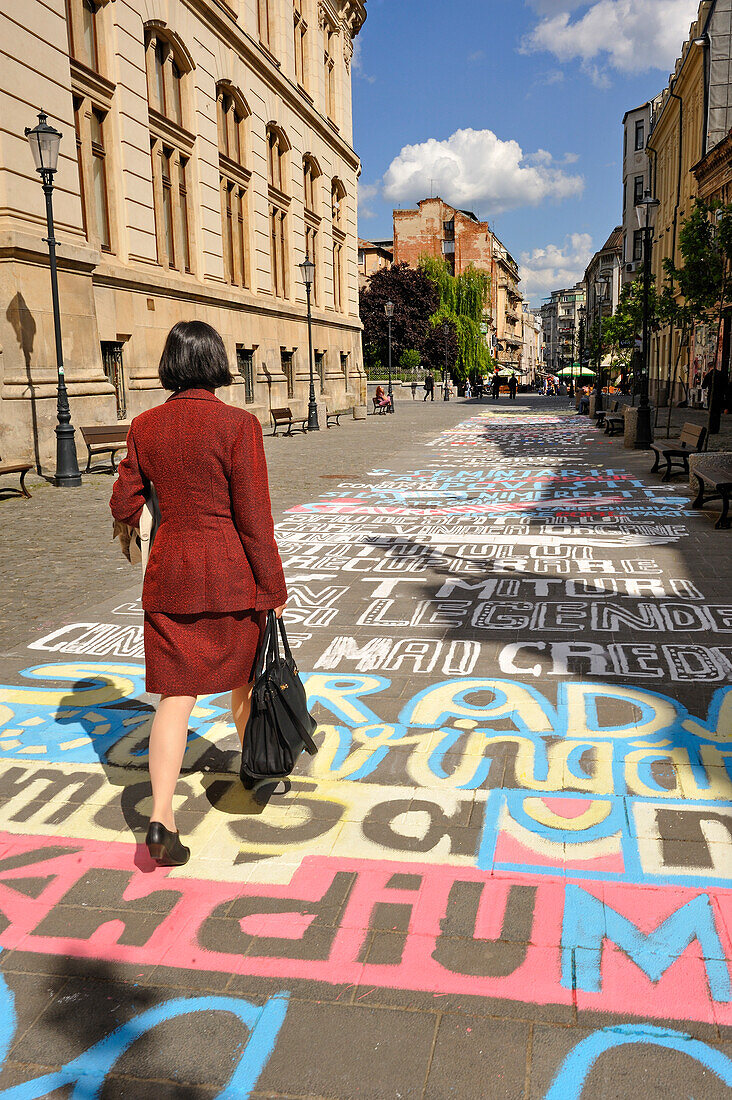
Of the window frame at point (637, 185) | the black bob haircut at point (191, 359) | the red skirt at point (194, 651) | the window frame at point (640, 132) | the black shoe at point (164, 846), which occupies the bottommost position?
the black shoe at point (164, 846)

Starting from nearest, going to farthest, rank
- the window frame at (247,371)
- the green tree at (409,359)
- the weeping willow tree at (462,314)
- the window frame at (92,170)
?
the window frame at (92,170) → the window frame at (247,371) → the green tree at (409,359) → the weeping willow tree at (462,314)

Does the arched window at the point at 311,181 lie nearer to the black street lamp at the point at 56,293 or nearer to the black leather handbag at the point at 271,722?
the black street lamp at the point at 56,293

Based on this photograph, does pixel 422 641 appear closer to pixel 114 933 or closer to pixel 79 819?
pixel 79 819

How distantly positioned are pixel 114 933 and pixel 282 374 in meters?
28.2

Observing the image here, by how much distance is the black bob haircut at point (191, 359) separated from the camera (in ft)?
10.3

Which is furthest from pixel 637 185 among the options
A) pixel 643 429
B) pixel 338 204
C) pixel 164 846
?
pixel 164 846

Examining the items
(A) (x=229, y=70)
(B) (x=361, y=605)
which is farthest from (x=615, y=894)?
(A) (x=229, y=70)

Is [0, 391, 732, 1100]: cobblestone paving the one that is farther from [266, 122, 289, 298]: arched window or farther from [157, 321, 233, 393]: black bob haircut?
[266, 122, 289, 298]: arched window

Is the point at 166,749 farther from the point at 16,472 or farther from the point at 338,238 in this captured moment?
the point at 338,238

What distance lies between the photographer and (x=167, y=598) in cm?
313

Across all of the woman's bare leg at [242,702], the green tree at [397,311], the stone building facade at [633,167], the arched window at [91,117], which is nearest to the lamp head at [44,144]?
the arched window at [91,117]

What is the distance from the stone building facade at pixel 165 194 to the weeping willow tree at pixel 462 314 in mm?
39572

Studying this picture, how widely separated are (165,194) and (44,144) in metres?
8.92

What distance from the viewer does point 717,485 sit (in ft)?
30.3
